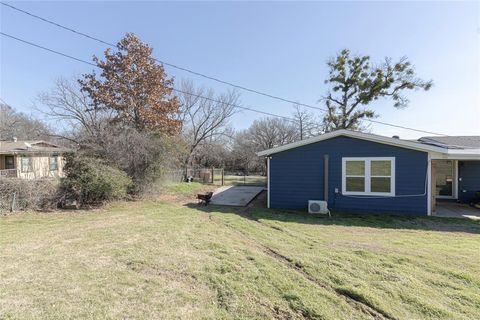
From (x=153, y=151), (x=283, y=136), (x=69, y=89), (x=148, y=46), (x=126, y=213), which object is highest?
(x=148, y=46)

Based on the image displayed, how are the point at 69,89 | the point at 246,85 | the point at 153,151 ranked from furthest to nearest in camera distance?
the point at 69,89 < the point at 246,85 < the point at 153,151

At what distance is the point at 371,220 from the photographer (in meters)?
7.73

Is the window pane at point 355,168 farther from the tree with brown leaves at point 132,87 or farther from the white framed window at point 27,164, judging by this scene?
the white framed window at point 27,164

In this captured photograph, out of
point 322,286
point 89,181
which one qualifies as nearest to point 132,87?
point 89,181

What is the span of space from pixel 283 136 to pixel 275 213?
28.0 meters

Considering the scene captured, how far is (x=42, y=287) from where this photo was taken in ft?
10.7

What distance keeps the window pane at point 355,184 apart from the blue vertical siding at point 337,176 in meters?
0.29

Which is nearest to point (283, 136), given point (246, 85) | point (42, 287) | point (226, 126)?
point (226, 126)

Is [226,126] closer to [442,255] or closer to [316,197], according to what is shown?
[316,197]

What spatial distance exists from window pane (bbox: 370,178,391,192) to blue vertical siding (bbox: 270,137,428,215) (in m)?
0.27

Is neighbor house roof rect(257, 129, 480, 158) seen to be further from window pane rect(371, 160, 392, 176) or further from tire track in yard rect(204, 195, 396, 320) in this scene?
tire track in yard rect(204, 195, 396, 320)

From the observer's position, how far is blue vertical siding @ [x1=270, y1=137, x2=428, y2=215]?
8352 millimetres

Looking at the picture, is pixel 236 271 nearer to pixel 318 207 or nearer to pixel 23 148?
pixel 318 207

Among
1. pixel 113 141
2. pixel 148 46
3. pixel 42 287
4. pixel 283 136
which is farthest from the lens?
pixel 283 136
